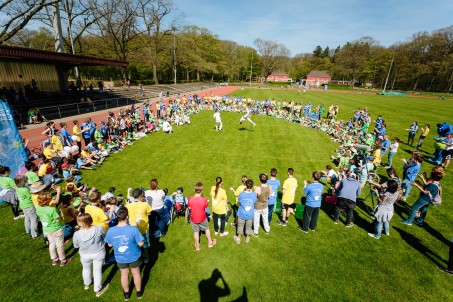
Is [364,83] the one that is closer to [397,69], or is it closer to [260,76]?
[397,69]

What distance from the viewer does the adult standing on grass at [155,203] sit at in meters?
6.03

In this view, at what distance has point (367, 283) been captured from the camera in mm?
5242

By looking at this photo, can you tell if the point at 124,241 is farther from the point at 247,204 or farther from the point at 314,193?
the point at 314,193

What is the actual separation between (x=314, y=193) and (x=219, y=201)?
9.08 ft

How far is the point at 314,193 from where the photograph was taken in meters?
6.26

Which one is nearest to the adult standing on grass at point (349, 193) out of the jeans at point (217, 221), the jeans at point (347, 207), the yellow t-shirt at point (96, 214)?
the jeans at point (347, 207)

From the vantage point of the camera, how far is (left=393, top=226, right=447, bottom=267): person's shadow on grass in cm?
601

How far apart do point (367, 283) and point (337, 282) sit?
74 cm

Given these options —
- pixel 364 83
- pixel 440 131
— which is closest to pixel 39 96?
pixel 440 131

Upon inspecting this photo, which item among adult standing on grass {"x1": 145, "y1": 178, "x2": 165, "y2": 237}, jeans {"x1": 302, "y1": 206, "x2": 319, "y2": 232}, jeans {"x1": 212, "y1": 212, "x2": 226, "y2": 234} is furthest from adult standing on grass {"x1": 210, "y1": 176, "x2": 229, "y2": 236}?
jeans {"x1": 302, "y1": 206, "x2": 319, "y2": 232}

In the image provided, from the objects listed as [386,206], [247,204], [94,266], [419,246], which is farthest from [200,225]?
[419,246]

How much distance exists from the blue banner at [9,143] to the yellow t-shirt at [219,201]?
29.5 ft

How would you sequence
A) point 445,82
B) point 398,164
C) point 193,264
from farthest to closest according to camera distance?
point 445,82
point 398,164
point 193,264

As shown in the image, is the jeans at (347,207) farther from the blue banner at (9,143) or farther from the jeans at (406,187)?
the blue banner at (9,143)
